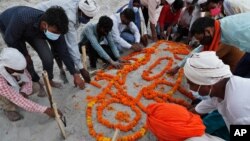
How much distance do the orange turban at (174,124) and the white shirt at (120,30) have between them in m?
3.29

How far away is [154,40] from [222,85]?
378 centimetres

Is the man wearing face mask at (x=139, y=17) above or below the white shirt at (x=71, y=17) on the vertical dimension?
below

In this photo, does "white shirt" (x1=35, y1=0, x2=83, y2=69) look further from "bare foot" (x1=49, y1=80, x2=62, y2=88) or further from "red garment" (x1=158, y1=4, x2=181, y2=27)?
"red garment" (x1=158, y1=4, x2=181, y2=27)

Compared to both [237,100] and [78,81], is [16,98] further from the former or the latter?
[237,100]

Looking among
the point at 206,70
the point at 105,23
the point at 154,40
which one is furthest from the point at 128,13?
the point at 206,70

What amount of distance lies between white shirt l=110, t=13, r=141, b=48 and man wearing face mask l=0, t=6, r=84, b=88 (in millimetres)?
1409

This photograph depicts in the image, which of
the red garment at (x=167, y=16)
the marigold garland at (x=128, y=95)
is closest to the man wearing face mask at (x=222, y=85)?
the marigold garland at (x=128, y=95)

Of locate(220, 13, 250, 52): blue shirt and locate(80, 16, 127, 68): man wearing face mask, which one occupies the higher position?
locate(220, 13, 250, 52): blue shirt

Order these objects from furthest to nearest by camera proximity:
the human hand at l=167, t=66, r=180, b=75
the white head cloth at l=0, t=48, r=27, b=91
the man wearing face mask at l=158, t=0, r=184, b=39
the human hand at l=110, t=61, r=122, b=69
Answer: the man wearing face mask at l=158, t=0, r=184, b=39 < the human hand at l=110, t=61, r=122, b=69 < the human hand at l=167, t=66, r=180, b=75 < the white head cloth at l=0, t=48, r=27, b=91

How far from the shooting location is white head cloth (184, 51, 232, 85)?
2.62m

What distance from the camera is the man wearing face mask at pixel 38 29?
12.3 feet

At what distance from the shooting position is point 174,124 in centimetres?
230

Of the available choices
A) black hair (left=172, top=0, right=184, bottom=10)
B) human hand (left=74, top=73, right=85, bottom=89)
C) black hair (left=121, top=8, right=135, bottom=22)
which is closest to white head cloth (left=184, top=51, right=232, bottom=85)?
human hand (left=74, top=73, right=85, bottom=89)

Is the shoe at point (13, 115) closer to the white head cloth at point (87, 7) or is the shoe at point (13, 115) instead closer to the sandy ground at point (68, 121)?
the sandy ground at point (68, 121)
